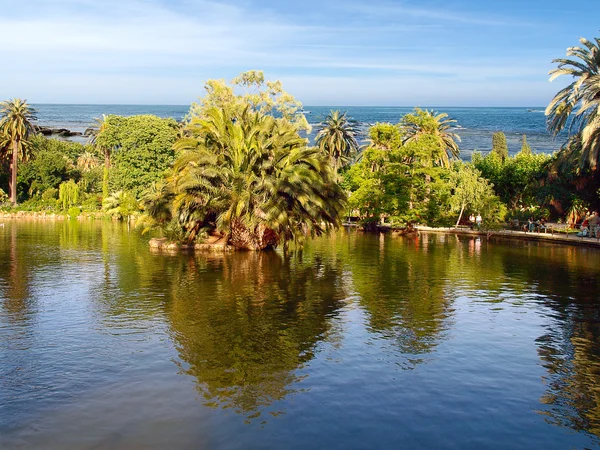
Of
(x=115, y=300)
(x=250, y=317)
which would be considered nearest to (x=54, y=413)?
(x=250, y=317)

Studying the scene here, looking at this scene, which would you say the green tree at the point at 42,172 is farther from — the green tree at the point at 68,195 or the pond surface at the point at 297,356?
the pond surface at the point at 297,356

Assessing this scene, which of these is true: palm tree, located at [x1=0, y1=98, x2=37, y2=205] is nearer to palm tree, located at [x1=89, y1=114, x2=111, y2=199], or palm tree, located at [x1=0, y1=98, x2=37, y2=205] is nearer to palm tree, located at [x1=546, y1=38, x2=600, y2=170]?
palm tree, located at [x1=89, y1=114, x2=111, y2=199]

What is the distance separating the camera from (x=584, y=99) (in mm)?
46656

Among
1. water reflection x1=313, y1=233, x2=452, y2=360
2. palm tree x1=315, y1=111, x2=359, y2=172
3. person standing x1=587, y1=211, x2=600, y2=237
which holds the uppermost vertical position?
palm tree x1=315, y1=111, x2=359, y2=172

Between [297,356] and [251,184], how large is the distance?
2231cm

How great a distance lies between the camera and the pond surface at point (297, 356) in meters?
14.6

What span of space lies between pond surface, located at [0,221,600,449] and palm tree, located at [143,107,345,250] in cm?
453

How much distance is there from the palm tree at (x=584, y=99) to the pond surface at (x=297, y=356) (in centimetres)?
1163

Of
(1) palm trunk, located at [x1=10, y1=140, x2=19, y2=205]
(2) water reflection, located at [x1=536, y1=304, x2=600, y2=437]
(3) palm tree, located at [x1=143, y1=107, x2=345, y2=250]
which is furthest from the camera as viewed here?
(1) palm trunk, located at [x1=10, y1=140, x2=19, y2=205]

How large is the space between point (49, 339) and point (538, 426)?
1529cm

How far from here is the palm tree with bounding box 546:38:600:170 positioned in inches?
1747

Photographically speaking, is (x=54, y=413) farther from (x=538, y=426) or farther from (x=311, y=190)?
(x=311, y=190)

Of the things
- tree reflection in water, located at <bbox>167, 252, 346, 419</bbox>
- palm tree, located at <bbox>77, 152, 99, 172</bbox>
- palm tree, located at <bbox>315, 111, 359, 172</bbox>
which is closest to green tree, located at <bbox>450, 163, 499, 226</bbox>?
palm tree, located at <bbox>315, 111, 359, 172</bbox>

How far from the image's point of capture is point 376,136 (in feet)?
192
